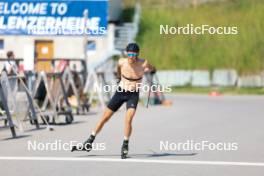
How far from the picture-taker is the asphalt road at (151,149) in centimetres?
1166

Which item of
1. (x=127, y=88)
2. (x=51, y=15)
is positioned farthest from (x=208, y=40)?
(x=127, y=88)

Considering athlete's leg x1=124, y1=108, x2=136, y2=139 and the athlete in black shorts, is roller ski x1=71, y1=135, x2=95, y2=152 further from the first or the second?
athlete's leg x1=124, y1=108, x2=136, y2=139

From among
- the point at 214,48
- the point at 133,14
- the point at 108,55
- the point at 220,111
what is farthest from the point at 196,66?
the point at 220,111

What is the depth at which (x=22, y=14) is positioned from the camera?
31969mm

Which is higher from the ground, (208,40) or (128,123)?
(208,40)

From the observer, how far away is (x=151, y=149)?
572 inches

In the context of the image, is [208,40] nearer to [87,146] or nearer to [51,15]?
[51,15]

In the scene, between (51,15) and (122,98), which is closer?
(122,98)

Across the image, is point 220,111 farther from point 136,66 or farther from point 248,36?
point 248,36

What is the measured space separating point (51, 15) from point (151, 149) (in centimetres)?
1785

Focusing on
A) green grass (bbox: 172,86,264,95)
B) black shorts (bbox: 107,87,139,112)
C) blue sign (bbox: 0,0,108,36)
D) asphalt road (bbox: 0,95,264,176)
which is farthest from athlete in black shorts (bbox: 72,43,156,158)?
green grass (bbox: 172,86,264,95)

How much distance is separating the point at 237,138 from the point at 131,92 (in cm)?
390

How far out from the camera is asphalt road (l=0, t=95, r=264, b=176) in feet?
38.3

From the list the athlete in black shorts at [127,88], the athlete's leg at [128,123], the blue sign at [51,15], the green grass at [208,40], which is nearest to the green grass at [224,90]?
the green grass at [208,40]
